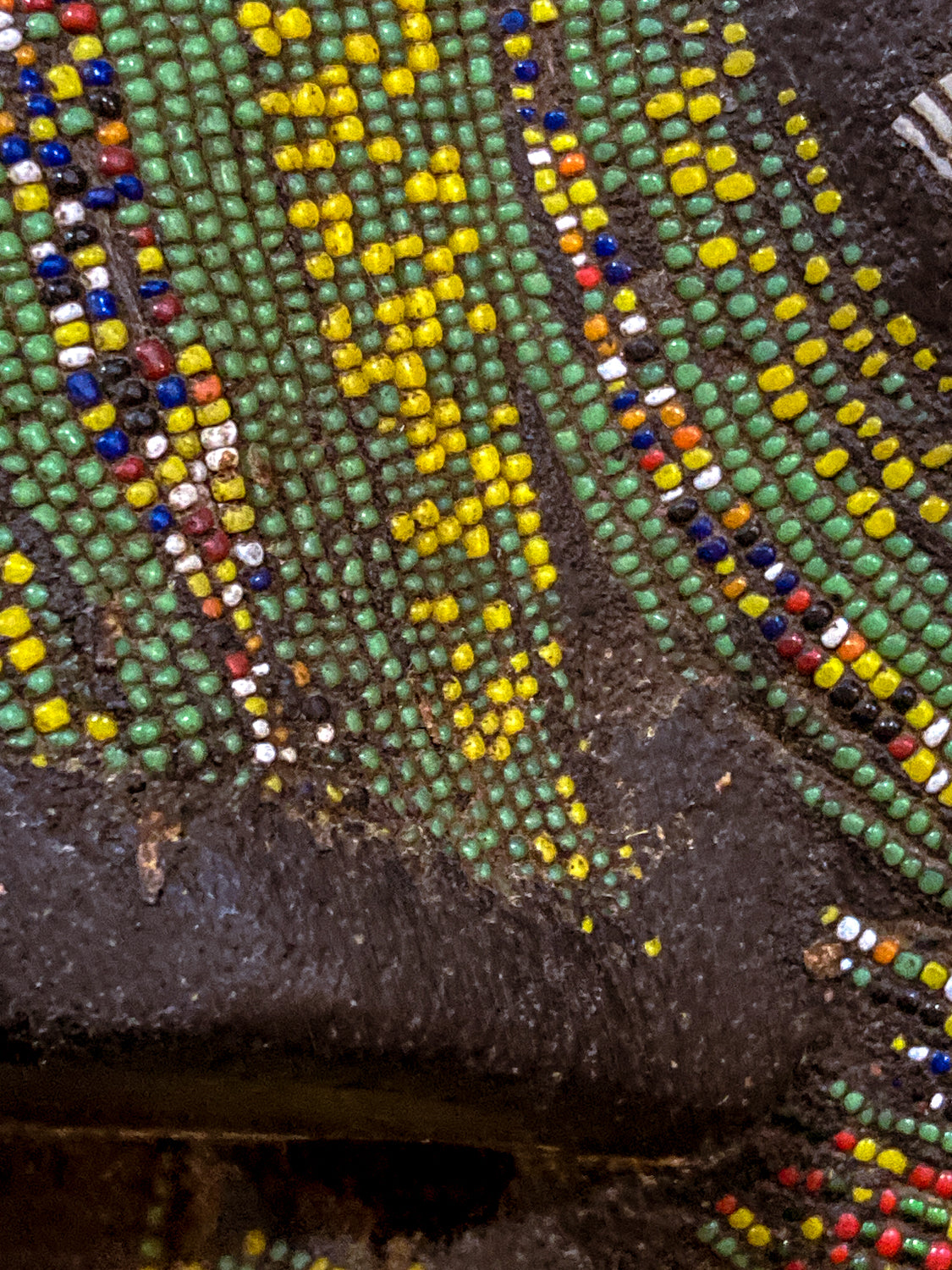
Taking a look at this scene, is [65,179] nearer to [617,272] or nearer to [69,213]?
[69,213]

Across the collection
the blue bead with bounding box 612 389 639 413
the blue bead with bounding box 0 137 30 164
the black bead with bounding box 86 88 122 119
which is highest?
the black bead with bounding box 86 88 122 119

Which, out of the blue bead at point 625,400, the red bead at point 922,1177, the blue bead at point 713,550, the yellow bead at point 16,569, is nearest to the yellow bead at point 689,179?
the blue bead at point 625,400

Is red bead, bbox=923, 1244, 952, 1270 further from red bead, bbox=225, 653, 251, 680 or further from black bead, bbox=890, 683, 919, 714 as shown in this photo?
red bead, bbox=225, 653, 251, 680

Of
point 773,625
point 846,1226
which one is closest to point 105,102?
point 773,625

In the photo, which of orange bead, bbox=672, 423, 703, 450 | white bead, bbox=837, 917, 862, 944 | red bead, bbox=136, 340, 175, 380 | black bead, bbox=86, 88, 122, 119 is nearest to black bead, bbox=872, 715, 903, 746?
white bead, bbox=837, 917, 862, 944

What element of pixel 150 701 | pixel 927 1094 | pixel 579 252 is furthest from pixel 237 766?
pixel 927 1094

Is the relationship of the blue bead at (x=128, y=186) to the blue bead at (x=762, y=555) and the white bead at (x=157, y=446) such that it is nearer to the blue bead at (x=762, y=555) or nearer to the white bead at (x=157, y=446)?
the white bead at (x=157, y=446)
